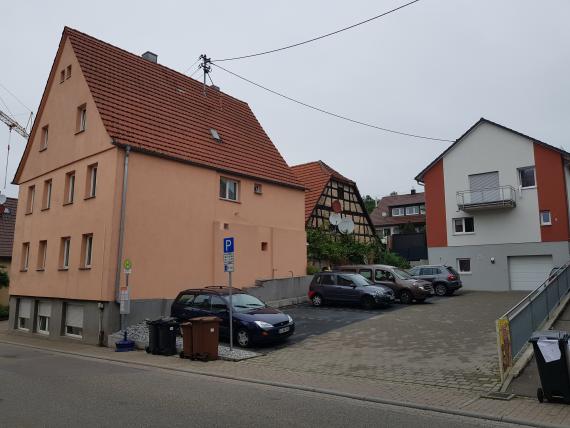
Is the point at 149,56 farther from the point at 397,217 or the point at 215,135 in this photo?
the point at 397,217

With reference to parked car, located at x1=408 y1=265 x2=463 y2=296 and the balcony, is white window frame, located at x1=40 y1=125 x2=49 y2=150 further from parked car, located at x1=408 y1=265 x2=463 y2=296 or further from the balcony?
the balcony

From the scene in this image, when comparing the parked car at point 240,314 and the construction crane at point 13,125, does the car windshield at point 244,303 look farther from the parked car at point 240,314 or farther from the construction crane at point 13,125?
the construction crane at point 13,125

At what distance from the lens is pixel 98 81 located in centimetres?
1866

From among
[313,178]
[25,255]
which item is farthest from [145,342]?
[313,178]

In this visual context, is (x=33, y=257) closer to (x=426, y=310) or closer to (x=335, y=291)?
(x=335, y=291)

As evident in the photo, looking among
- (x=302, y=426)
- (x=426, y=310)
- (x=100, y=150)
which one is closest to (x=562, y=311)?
(x=426, y=310)

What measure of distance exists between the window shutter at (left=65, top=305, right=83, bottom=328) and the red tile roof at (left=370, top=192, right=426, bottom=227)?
3952 centimetres

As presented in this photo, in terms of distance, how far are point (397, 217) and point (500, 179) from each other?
2465cm

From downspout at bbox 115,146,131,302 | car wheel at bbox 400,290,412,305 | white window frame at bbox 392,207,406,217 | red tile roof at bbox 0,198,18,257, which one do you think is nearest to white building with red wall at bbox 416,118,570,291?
car wheel at bbox 400,290,412,305

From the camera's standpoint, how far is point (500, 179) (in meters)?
29.7

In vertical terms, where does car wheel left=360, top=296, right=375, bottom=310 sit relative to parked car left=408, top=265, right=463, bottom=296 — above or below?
below

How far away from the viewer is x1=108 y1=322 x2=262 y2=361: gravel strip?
12.1m

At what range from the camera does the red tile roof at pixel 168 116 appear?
18.1 metres

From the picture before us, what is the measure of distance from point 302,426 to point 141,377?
4.83 metres
